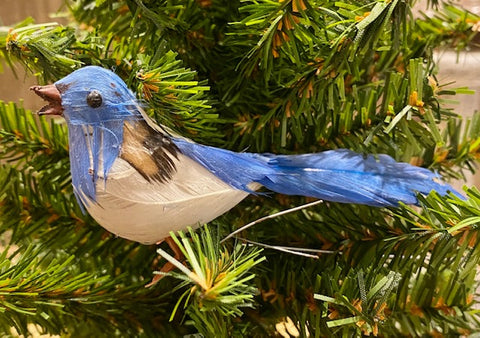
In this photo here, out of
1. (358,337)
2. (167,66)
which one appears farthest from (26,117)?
(358,337)

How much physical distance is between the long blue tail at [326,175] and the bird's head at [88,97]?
4 cm

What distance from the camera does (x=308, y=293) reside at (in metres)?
0.31

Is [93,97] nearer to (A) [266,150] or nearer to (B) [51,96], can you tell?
(B) [51,96]

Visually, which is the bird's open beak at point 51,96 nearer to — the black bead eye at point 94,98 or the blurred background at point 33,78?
the black bead eye at point 94,98

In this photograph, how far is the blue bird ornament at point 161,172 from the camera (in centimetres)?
26

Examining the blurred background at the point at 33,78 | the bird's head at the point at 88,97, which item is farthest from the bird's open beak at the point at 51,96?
the blurred background at the point at 33,78

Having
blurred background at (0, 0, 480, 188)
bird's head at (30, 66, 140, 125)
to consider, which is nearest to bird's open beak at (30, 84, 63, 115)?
bird's head at (30, 66, 140, 125)

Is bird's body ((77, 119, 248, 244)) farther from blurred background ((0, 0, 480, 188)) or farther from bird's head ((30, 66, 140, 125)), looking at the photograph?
blurred background ((0, 0, 480, 188))

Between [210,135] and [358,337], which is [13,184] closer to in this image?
[210,135]

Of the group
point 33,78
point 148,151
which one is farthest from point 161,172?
point 33,78

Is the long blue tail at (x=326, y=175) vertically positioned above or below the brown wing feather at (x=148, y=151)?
below

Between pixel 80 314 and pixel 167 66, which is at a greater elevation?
pixel 167 66

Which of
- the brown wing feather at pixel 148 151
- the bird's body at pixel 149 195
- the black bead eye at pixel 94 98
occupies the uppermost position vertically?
the black bead eye at pixel 94 98

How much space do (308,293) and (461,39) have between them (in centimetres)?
25
